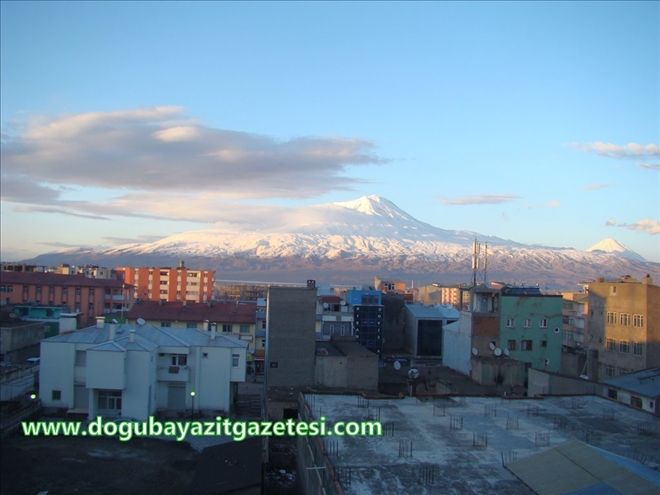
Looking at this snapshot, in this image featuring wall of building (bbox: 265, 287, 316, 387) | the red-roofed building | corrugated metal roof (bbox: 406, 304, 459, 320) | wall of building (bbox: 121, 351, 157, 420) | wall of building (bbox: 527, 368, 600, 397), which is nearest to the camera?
wall of building (bbox: 527, 368, 600, 397)

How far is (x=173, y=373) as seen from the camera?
904 inches

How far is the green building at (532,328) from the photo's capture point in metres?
28.2

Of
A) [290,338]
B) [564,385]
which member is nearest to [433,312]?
[290,338]

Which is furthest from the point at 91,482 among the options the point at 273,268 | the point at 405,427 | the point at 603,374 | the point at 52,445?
the point at 273,268

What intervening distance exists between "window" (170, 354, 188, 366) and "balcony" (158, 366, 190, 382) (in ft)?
0.78

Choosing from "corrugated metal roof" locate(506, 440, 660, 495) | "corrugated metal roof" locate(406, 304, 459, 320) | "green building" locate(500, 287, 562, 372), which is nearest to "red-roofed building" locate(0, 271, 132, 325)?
"corrugated metal roof" locate(406, 304, 459, 320)

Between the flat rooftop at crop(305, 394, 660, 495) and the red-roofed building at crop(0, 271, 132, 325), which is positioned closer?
the flat rooftop at crop(305, 394, 660, 495)

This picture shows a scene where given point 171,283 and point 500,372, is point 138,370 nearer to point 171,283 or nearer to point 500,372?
point 500,372

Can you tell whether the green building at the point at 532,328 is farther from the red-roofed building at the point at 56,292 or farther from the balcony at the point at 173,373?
the red-roofed building at the point at 56,292

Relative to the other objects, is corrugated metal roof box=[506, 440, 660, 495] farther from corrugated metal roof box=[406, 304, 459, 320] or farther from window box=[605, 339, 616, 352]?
corrugated metal roof box=[406, 304, 459, 320]

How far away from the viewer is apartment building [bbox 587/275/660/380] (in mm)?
26203

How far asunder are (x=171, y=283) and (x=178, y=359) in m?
44.8

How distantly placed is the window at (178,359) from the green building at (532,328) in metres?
14.1

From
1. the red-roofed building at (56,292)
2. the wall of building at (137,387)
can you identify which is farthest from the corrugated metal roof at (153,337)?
the red-roofed building at (56,292)
